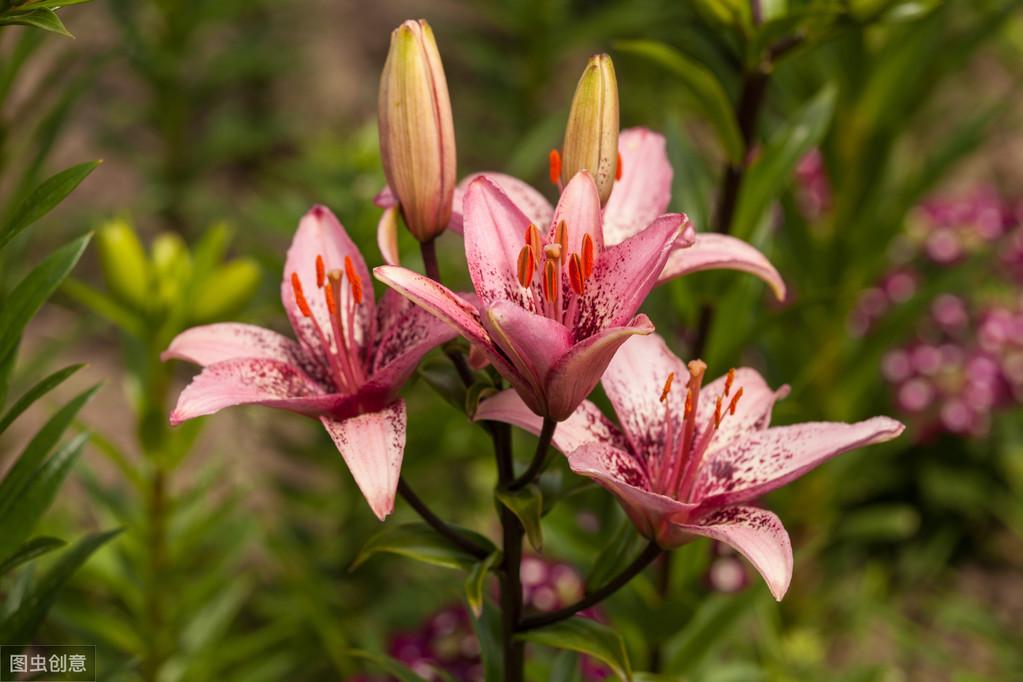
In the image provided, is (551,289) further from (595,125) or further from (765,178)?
(765,178)

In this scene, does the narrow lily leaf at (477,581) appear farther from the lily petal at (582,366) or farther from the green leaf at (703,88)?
the green leaf at (703,88)

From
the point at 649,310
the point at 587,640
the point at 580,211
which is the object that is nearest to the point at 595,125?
the point at 580,211

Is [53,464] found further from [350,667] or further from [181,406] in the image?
[350,667]

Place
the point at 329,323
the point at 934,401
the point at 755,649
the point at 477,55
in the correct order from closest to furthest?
the point at 329,323 → the point at 755,649 → the point at 934,401 → the point at 477,55

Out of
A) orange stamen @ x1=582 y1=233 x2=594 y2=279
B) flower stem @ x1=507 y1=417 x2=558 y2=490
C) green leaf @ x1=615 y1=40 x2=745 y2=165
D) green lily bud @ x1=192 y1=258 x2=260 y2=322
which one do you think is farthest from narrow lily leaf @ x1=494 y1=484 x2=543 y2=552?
green lily bud @ x1=192 y1=258 x2=260 y2=322

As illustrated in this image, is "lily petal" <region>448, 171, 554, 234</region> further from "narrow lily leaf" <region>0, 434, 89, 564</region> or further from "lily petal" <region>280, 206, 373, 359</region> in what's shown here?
"narrow lily leaf" <region>0, 434, 89, 564</region>

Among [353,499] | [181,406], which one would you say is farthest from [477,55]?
[181,406]

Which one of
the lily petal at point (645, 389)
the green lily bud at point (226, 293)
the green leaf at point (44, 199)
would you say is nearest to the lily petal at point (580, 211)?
the lily petal at point (645, 389)

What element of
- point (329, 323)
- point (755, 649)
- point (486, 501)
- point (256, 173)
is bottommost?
point (755, 649)
